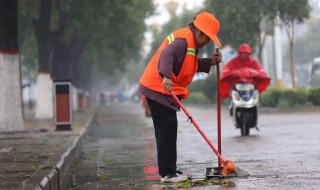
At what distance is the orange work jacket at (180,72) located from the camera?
6.84 metres

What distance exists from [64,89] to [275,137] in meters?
6.19

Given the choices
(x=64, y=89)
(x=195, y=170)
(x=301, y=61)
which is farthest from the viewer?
(x=301, y=61)

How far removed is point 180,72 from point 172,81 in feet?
0.41

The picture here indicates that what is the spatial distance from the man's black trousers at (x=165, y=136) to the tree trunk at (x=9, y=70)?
8680 millimetres

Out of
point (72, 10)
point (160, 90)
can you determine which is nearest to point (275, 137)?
point (160, 90)

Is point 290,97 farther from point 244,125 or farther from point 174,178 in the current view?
point 174,178

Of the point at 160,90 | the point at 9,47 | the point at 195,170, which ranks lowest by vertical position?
the point at 195,170

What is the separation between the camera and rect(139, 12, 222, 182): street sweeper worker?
6750mm

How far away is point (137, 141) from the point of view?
13.6 m

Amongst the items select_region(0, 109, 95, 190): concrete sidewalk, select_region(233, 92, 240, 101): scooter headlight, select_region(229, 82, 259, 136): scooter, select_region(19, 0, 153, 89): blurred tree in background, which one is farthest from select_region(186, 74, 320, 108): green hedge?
select_region(0, 109, 95, 190): concrete sidewalk

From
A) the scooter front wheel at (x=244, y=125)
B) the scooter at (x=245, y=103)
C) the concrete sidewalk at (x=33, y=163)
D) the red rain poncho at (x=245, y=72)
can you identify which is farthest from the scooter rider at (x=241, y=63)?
the concrete sidewalk at (x=33, y=163)

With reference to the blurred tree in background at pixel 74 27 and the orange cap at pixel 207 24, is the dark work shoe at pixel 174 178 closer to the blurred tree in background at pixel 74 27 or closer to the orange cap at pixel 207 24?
the orange cap at pixel 207 24

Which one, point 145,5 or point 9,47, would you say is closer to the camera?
point 9,47

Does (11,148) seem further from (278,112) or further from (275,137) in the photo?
(278,112)
